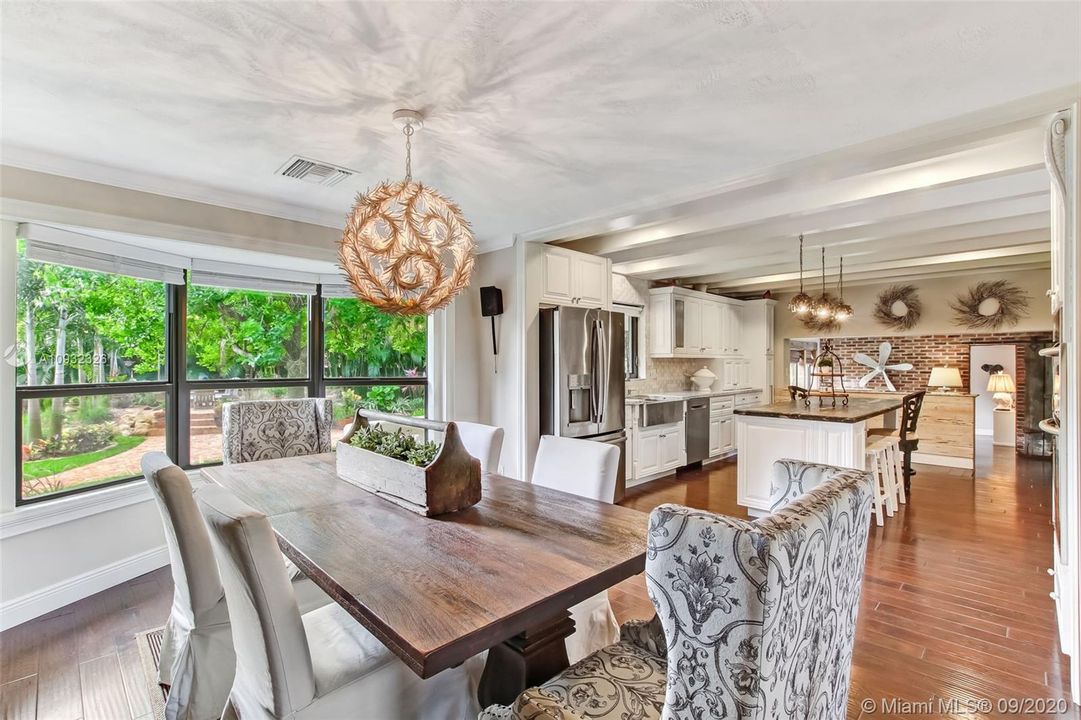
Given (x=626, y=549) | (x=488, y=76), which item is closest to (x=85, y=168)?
(x=488, y=76)

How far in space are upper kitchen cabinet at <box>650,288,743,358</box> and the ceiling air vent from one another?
13.8 feet

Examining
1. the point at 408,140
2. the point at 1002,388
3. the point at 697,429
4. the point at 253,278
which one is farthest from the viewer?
the point at 1002,388

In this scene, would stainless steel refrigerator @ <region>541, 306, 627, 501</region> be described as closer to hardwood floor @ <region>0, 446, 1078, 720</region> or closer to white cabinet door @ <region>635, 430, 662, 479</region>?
white cabinet door @ <region>635, 430, 662, 479</region>

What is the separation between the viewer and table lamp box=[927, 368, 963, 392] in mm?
6969

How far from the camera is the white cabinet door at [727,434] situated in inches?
261

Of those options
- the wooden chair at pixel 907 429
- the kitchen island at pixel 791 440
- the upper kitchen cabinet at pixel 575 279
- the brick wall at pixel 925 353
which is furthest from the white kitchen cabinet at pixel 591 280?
the brick wall at pixel 925 353

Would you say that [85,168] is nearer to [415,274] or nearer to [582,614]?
[415,274]

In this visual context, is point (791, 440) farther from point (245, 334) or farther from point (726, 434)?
point (245, 334)

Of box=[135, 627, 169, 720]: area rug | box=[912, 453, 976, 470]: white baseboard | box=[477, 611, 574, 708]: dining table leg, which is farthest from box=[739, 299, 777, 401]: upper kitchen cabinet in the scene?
box=[135, 627, 169, 720]: area rug

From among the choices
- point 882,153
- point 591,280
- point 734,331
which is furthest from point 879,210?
point 734,331

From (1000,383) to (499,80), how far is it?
860 centimetres

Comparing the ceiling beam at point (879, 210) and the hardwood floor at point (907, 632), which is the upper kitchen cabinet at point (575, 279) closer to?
the ceiling beam at point (879, 210)

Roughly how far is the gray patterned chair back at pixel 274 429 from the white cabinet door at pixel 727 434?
496cm

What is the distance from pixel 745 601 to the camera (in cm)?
78
